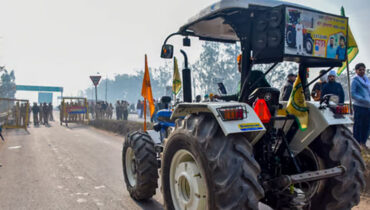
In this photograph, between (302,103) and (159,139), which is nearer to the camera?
(302,103)

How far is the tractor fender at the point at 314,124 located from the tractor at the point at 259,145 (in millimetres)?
11

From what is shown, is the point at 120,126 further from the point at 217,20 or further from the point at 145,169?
the point at 217,20

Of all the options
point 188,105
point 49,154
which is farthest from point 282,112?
point 49,154

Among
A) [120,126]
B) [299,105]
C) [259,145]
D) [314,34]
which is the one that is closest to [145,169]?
[259,145]

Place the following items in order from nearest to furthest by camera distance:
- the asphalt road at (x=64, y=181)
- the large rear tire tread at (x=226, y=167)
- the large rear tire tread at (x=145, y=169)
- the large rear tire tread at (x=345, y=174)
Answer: the large rear tire tread at (x=226, y=167), the large rear tire tread at (x=345, y=174), the large rear tire tread at (x=145, y=169), the asphalt road at (x=64, y=181)

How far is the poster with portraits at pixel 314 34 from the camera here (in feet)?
8.61

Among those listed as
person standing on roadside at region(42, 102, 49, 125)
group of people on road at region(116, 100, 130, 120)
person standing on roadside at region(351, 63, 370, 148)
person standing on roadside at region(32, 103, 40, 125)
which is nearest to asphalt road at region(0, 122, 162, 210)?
person standing on roadside at region(351, 63, 370, 148)

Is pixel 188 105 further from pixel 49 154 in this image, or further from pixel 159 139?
pixel 49 154

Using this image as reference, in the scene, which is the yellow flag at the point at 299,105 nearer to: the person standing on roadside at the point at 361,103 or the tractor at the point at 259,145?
the tractor at the point at 259,145

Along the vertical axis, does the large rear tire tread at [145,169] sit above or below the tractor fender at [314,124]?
below

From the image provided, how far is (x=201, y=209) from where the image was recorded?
2654 mm

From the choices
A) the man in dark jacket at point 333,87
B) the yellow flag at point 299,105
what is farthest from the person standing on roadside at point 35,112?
the yellow flag at point 299,105

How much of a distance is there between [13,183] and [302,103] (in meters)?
5.19

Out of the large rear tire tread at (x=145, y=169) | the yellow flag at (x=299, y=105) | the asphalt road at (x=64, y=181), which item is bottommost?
the asphalt road at (x=64, y=181)
